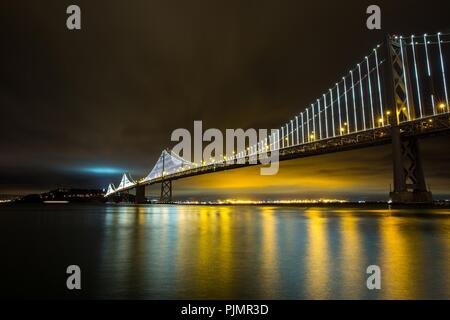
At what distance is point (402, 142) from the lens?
33656 millimetres

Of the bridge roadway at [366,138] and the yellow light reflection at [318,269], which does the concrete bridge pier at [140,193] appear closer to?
the bridge roadway at [366,138]

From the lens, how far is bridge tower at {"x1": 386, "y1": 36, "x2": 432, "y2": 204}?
3134cm

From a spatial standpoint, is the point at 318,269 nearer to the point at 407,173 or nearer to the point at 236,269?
the point at 236,269

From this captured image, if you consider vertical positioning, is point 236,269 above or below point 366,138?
below

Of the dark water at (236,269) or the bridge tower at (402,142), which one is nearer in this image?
the dark water at (236,269)

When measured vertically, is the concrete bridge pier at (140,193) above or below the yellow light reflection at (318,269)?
above

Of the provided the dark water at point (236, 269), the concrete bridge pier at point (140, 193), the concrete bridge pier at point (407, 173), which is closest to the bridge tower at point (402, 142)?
the concrete bridge pier at point (407, 173)

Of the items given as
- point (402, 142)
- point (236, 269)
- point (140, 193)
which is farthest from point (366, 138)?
point (140, 193)

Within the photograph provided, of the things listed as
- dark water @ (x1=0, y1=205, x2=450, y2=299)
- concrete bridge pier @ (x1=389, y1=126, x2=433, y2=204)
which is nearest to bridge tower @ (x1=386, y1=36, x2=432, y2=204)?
concrete bridge pier @ (x1=389, y1=126, x2=433, y2=204)

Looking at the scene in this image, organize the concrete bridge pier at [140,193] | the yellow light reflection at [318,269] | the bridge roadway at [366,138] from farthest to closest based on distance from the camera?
the concrete bridge pier at [140,193] < the bridge roadway at [366,138] < the yellow light reflection at [318,269]

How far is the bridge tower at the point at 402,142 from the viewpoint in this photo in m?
31.3

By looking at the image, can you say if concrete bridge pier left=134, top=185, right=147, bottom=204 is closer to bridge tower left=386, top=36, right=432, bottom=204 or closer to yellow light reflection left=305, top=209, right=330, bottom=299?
bridge tower left=386, top=36, right=432, bottom=204
